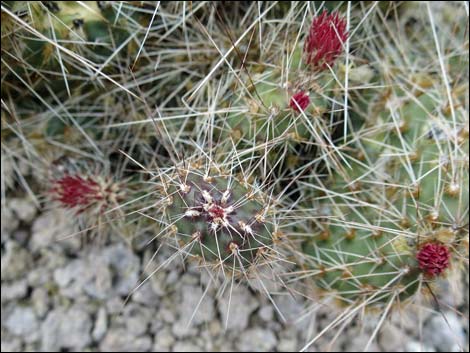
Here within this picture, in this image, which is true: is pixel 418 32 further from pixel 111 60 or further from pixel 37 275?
pixel 37 275

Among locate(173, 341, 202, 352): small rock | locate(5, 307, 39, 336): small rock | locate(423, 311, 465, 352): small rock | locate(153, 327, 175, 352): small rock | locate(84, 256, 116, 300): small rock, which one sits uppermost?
locate(84, 256, 116, 300): small rock

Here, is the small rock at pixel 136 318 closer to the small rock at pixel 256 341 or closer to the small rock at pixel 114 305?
the small rock at pixel 114 305

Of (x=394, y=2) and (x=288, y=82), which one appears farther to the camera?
(x=394, y=2)

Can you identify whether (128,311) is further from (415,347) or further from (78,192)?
(415,347)

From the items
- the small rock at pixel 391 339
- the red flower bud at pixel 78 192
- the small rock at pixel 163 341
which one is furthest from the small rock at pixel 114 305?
the small rock at pixel 391 339

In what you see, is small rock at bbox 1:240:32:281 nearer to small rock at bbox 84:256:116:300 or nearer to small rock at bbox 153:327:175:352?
small rock at bbox 84:256:116:300

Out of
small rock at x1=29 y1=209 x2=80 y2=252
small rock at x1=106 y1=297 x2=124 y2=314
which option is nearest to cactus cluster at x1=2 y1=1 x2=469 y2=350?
small rock at x1=29 y1=209 x2=80 y2=252

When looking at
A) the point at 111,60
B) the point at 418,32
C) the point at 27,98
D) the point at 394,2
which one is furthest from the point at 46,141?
the point at 418,32
